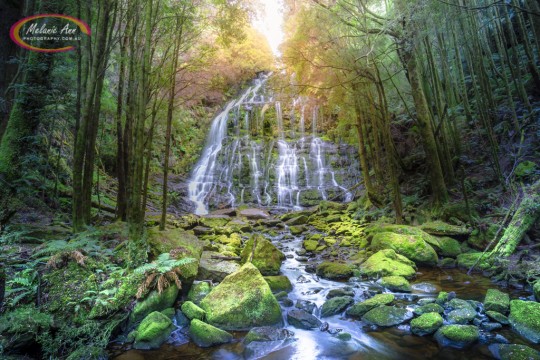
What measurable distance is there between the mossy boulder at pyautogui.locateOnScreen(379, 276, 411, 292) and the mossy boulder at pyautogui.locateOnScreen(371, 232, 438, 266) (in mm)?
1115

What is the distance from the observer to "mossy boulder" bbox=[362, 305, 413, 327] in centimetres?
387

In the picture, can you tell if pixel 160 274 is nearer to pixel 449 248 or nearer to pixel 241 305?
pixel 241 305

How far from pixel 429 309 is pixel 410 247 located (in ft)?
7.50

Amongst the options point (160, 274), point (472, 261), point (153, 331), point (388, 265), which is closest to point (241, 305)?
point (153, 331)

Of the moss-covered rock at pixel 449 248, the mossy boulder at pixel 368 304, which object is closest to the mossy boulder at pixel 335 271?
the mossy boulder at pixel 368 304

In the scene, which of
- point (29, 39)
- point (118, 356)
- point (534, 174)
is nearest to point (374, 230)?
point (534, 174)

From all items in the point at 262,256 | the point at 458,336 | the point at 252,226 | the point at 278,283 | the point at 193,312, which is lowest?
the point at 458,336

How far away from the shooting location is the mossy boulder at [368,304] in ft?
13.8

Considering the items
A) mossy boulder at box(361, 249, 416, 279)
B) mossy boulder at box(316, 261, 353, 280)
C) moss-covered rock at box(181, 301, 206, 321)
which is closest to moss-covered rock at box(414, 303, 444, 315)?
mossy boulder at box(361, 249, 416, 279)

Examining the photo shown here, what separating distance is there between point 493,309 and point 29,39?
10006 mm

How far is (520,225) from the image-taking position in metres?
5.12

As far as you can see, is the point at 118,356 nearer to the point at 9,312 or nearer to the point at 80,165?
the point at 9,312

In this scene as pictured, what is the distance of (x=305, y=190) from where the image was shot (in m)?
16.2

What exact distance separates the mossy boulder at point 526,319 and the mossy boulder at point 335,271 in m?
2.61
